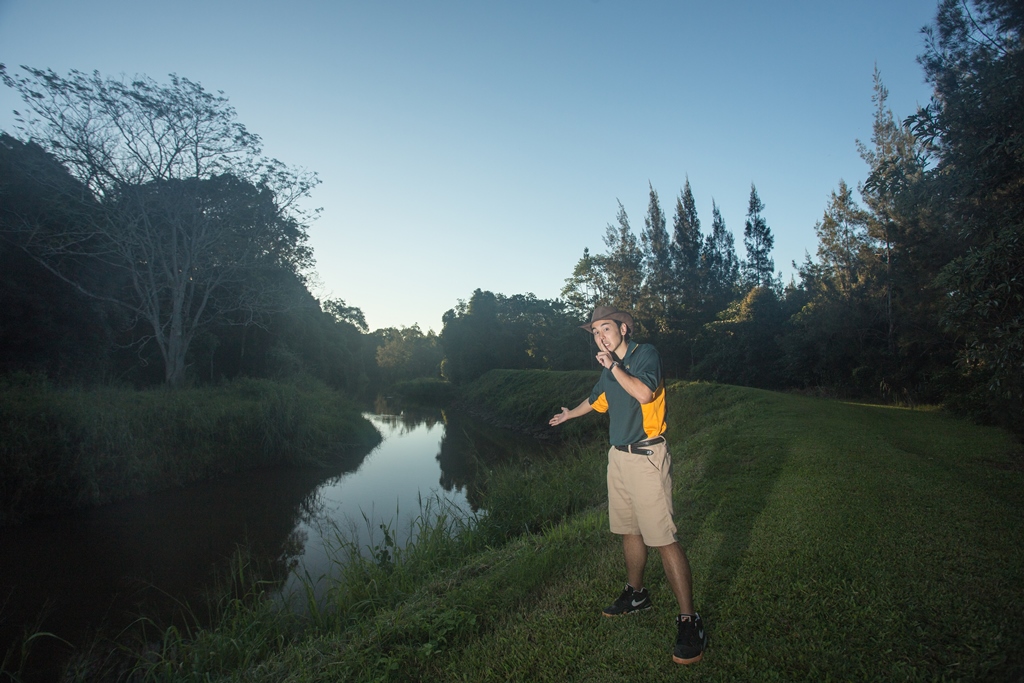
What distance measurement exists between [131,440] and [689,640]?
13.4 metres

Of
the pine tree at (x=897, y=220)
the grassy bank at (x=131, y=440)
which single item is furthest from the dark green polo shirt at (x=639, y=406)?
the grassy bank at (x=131, y=440)

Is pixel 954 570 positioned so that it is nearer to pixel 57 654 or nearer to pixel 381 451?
pixel 57 654

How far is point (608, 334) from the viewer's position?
3.36 m

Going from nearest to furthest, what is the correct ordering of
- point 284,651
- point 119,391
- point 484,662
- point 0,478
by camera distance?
1. point 484,662
2. point 284,651
3. point 0,478
4. point 119,391

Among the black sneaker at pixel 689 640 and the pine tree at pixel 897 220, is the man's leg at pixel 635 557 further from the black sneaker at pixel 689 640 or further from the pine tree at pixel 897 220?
the pine tree at pixel 897 220

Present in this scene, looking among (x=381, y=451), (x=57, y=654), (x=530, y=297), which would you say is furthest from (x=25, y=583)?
(x=530, y=297)

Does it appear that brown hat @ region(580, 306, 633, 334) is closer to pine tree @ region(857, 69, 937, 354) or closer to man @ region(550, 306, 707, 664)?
man @ region(550, 306, 707, 664)

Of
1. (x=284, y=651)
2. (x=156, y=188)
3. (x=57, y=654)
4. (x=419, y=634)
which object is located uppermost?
(x=156, y=188)

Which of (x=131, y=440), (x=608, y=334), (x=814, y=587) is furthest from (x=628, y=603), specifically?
(x=131, y=440)

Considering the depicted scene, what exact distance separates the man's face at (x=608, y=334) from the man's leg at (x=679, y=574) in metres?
1.23

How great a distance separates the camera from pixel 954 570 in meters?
3.80

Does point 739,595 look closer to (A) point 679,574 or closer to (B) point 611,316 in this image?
(A) point 679,574

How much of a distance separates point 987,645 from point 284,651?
15.4ft

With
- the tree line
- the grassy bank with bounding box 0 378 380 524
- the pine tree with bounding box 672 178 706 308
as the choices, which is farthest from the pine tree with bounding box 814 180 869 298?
the grassy bank with bounding box 0 378 380 524
